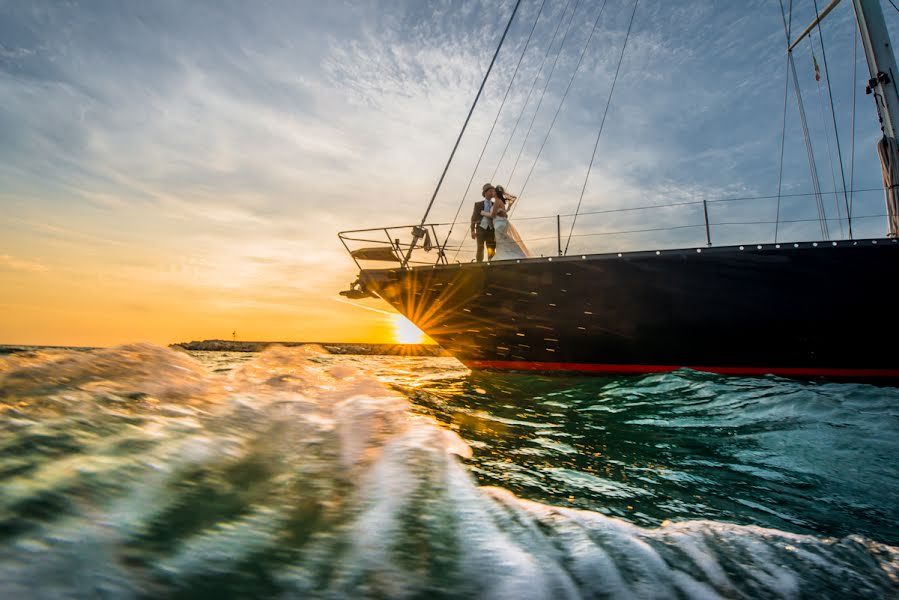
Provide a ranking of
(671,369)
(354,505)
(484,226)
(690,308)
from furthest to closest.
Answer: (484,226) → (671,369) → (690,308) → (354,505)

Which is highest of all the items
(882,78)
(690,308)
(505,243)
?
(882,78)

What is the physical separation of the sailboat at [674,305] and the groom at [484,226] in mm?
825

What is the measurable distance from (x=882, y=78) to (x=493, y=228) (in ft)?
29.0

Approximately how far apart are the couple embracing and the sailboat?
835 millimetres

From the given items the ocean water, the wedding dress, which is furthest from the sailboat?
the ocean water

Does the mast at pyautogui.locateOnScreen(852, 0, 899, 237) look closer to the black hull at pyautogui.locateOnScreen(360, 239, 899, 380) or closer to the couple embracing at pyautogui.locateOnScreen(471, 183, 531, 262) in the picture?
the black hull at pyautogui.locateOnScreen(360, 239, 899, 380)

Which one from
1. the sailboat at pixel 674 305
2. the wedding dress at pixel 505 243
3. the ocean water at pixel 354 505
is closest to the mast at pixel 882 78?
the sailboat at pixel 674 305

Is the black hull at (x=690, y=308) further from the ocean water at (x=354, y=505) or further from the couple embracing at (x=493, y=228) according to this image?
the ocean water at (x=354, y=505)

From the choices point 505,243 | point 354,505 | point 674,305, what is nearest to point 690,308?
point 674,305

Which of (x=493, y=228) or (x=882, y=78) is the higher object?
(x=882, y=78)

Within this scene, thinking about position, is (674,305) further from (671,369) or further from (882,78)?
(882,78)

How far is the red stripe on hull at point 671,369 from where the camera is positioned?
648cm

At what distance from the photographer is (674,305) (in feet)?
22.5

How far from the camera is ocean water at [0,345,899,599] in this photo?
3.08ft
